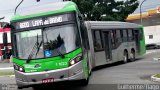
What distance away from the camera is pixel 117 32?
27.6 metres

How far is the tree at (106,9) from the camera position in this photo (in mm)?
59156

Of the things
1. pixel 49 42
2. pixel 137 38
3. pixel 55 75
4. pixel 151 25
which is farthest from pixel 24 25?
pixel 151 25

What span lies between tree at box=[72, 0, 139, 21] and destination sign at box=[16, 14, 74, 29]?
1731 inches

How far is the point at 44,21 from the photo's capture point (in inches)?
580

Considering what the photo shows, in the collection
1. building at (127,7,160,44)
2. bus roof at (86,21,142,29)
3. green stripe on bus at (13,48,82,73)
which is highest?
bus roof at (86,21,142,29)

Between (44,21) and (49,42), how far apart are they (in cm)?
80

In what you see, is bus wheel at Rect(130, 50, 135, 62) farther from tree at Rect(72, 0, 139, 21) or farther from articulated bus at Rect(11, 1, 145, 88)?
tree at Rect(72, 0, 139, 21)

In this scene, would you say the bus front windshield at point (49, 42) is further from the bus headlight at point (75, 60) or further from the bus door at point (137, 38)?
the bus door at point (137, 38)

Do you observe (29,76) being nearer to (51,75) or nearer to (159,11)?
(51,75)

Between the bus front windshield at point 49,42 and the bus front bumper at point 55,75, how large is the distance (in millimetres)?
606

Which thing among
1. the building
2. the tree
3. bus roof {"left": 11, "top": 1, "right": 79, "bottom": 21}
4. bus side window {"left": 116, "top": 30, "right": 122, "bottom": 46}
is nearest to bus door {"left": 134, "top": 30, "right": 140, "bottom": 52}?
bus side window {"left": 116, "top": 30, "right": 122, "bottom": 46}

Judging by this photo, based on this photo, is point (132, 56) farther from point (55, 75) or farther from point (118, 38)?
point (55, 75)

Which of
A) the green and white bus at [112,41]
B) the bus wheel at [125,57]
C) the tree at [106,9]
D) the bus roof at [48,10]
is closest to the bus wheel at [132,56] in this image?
the green and white bus at [112,41]

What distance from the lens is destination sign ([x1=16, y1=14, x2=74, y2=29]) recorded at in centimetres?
1464
